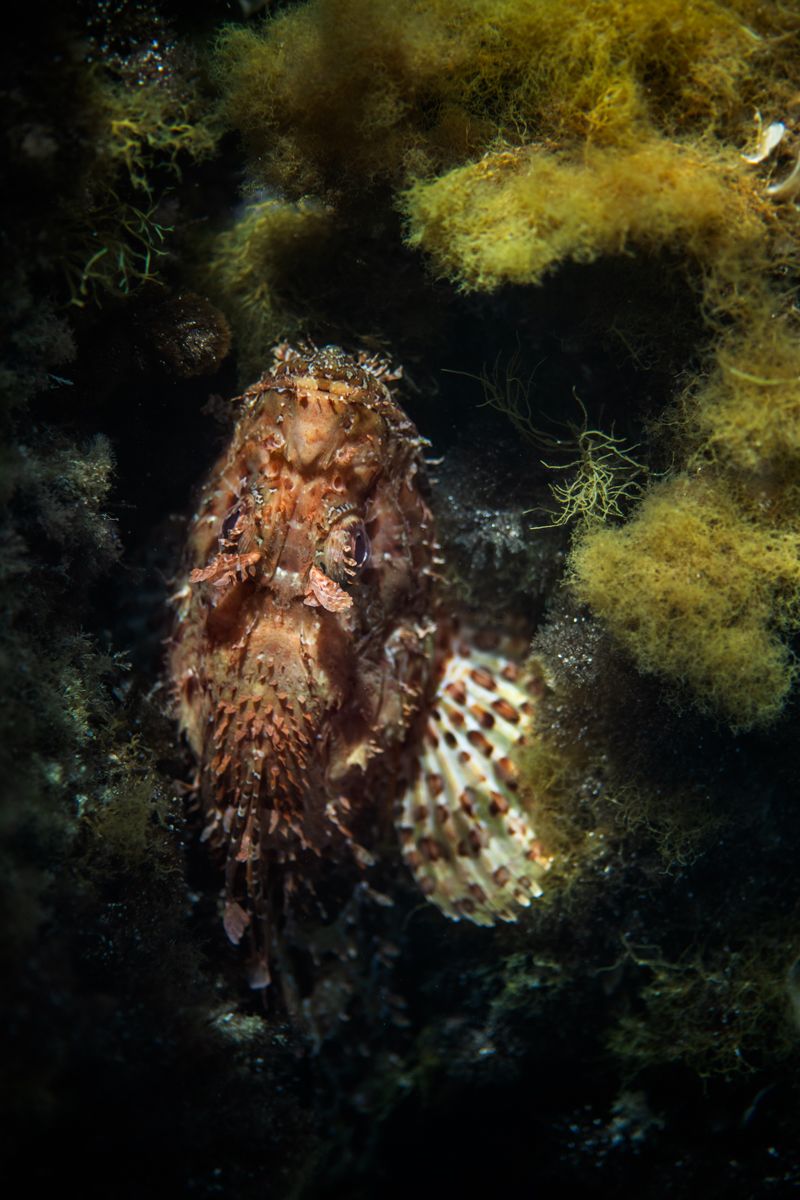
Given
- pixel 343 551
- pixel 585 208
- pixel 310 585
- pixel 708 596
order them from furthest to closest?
pixel 343 551 → pixel 310 585 → pixel 708 596 → pixel 585 208

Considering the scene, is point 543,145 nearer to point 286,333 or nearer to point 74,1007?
point 286,333

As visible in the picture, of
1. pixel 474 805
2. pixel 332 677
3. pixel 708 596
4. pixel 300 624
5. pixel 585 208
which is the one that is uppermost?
pixel 585 208

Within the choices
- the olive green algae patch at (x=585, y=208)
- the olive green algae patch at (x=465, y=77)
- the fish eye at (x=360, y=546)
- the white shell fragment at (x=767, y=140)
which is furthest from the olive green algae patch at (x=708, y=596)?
the olive green algae patch at (x=465, y=77)

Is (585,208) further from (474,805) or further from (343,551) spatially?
(474,805)

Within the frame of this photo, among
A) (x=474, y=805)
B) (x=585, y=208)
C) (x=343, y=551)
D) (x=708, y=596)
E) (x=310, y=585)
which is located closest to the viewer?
(x=585, y=208)

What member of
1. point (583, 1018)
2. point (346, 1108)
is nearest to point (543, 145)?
point (583, 1018)

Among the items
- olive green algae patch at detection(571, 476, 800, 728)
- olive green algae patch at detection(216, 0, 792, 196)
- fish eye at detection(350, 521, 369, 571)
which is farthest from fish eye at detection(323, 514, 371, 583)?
olive green algae patch at detection(216, 0, 792, 196)

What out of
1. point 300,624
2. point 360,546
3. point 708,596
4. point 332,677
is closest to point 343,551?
point 360,546
